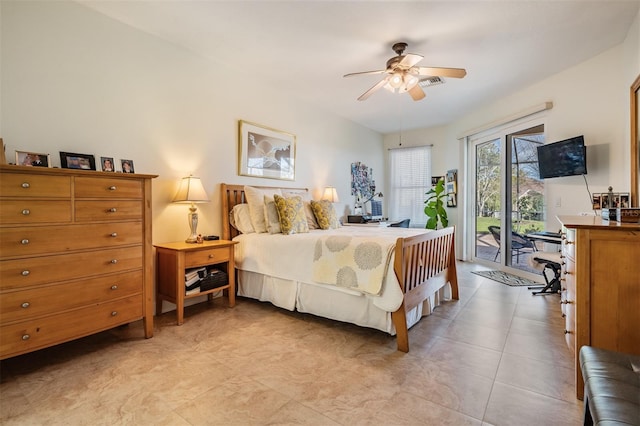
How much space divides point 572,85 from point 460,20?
192 cm

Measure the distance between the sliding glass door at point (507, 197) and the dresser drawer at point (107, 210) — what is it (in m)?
4.32

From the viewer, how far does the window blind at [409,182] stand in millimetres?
6148

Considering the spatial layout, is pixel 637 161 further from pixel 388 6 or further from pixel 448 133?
pixel 448 133

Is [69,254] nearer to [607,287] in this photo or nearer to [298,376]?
[298,376]

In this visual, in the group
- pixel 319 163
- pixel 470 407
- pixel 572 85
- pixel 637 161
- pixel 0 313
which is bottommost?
pixel 470 407

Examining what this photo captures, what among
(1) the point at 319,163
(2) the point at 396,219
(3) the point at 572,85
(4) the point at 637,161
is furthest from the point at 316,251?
(2) the point at 396,219

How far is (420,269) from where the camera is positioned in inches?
99.7

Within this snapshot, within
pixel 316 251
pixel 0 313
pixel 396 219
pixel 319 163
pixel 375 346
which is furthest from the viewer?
pixel 396 219

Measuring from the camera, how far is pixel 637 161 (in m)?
2.49

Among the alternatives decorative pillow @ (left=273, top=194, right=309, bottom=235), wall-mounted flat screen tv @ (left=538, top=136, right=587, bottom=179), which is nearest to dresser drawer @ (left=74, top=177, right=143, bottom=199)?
decorative pillow @ (left=273, top=194, right=309, bottom=235)

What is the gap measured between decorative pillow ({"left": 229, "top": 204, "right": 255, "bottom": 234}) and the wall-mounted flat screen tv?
3.47m

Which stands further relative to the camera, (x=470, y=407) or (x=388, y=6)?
(x=388, y=6)

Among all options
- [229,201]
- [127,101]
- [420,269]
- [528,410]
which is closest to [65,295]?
[127,101]

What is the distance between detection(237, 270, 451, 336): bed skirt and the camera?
238 centimetres
